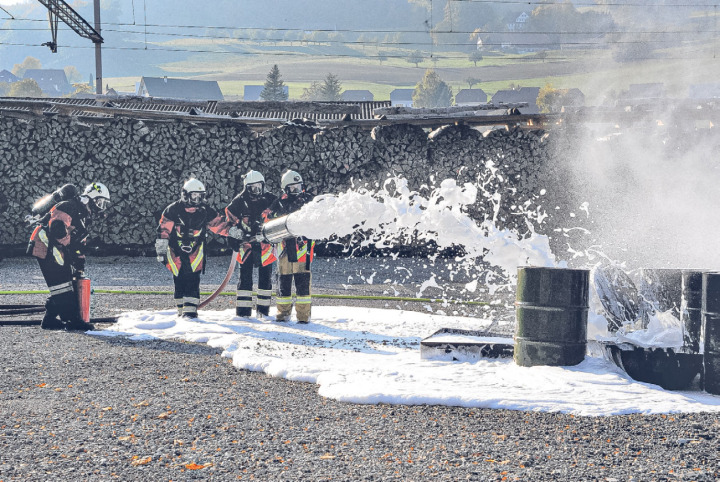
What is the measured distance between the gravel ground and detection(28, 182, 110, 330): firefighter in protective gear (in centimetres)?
248

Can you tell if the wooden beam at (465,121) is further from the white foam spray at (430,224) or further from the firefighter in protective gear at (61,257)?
the firefighter in protective gear at (61,257)

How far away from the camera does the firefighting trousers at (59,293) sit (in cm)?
981

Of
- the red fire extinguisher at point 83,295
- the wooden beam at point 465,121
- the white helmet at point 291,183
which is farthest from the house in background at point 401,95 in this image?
the red fire extinguisher at point 83,295

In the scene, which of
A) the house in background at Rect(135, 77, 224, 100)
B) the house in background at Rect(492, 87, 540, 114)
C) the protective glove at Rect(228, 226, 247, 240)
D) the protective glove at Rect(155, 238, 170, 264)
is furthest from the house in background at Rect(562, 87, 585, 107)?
the protective glove at Rect(155, 238, 170, 264)

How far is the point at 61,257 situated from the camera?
32.4ft

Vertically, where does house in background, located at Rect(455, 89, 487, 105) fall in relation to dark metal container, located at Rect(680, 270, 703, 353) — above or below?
above

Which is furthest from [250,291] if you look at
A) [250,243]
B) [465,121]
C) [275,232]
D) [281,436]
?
[465,121]

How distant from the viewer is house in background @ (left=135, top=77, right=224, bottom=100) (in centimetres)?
12575

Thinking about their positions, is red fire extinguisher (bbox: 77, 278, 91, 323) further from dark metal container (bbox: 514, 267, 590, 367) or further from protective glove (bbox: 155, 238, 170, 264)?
dark metal container (bbox: 514, 267, 590, 367)

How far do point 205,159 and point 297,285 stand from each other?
30.2 ft

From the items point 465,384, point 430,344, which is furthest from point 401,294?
point 465,384

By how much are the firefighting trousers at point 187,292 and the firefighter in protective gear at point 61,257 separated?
1.24 meters

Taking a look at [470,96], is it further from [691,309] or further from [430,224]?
[691,309]

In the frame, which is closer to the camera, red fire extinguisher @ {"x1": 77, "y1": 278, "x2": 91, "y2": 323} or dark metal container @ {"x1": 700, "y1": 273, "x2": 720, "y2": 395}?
dark metal container @ {"x1": 700, "y1": 273, "x2": 720, "y2": 395}
